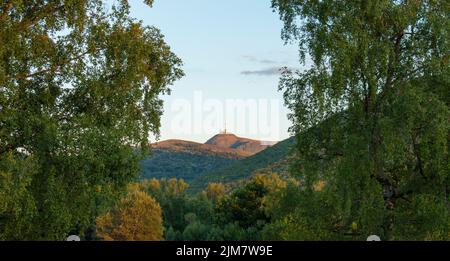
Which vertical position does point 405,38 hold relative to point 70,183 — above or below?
above

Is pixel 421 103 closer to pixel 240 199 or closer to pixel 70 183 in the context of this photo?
pixel 70 183

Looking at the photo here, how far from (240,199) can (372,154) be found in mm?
60394

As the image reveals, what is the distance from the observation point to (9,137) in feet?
74.0

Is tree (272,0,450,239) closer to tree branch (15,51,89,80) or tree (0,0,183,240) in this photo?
tree (0,0,183,240)

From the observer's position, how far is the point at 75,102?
24.5 m

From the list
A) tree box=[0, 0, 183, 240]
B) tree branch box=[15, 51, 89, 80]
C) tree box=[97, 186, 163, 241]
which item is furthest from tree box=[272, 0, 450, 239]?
tree box=[97, 186, 163, 241]

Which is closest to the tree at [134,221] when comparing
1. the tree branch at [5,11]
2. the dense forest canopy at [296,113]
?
the dense forest canopy at [296,113]

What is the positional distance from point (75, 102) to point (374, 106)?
36.0 ft

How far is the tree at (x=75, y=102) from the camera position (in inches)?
872

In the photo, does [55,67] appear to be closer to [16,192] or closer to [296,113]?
[16,192]

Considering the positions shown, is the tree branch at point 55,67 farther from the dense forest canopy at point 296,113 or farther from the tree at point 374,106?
the tree at point 374,106

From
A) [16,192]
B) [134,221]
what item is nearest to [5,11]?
[16,192]
